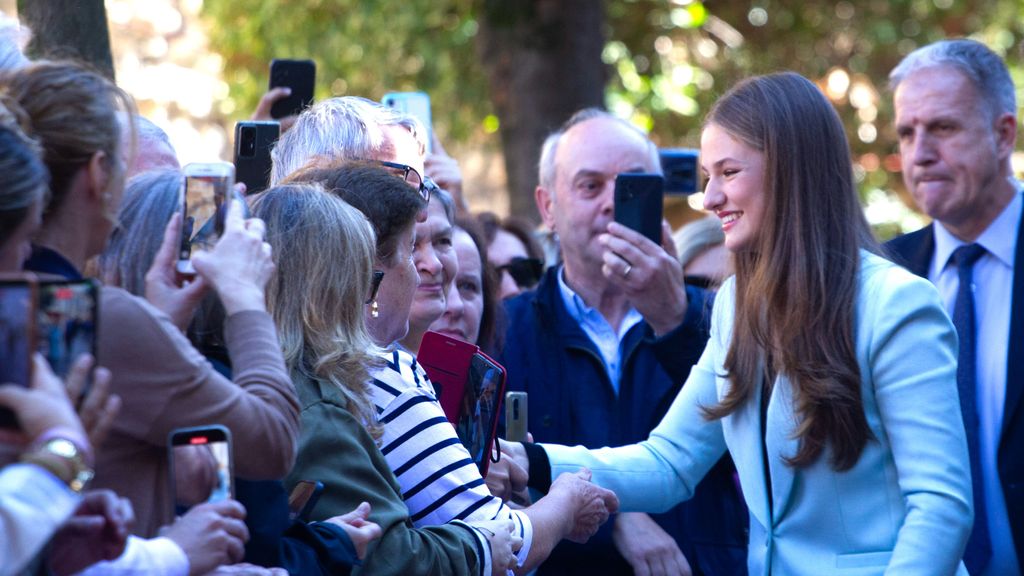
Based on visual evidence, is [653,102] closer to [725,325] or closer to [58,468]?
[725,325]

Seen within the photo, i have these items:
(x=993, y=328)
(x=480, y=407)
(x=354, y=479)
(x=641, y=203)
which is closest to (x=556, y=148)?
(x=641, y=203)

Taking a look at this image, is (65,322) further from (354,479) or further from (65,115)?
(354,479)

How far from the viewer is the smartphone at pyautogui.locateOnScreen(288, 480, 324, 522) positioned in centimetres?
270

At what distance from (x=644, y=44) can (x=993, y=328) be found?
817cm

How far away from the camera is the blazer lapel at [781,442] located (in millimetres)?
3176

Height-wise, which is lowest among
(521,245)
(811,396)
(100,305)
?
(521,245)

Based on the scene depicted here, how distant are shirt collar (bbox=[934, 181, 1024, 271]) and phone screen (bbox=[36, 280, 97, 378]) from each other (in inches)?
127

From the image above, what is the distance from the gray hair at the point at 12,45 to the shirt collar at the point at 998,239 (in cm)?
303

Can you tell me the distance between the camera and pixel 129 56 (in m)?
14.4

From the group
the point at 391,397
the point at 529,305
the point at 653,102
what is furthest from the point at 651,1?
the point at 391,397

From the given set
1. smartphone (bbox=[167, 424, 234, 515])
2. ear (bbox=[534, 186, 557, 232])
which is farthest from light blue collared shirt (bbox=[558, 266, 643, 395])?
smartphone (bbox=[167, 424, 234, 515])

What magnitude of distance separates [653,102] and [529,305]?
7.79 m

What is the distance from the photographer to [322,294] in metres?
2.82

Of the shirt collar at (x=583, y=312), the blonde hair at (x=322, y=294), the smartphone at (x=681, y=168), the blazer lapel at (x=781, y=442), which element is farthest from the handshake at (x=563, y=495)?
the smartphone at (x=681, y=168)
